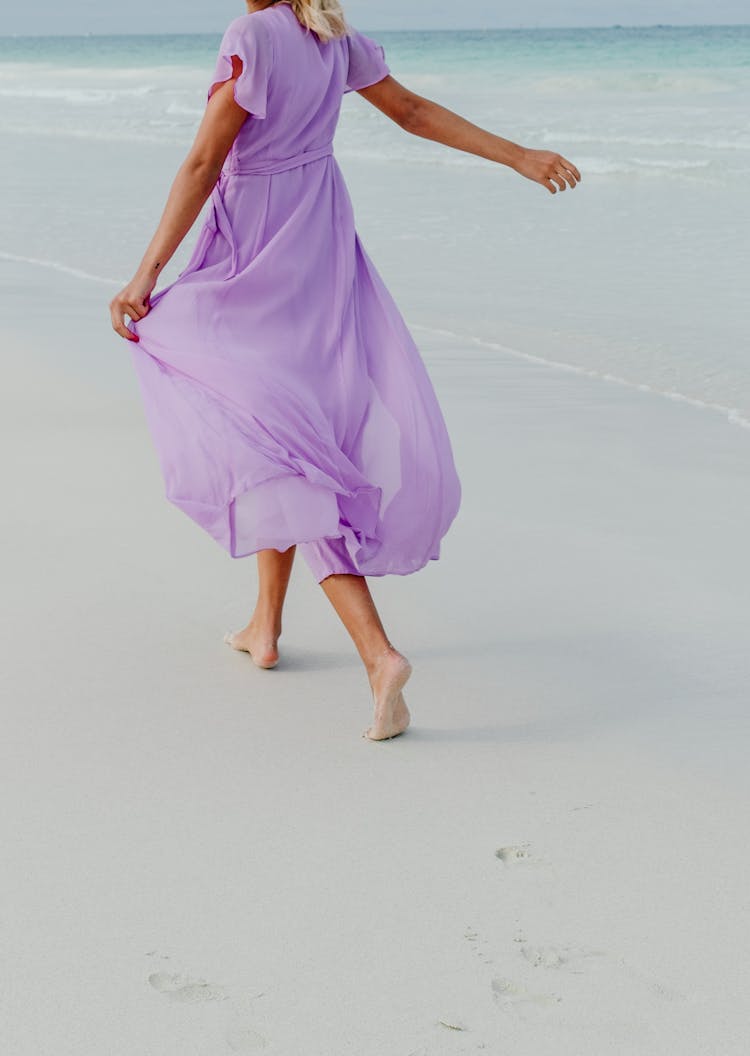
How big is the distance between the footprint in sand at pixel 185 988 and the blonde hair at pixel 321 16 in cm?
185

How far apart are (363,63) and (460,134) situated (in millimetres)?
278

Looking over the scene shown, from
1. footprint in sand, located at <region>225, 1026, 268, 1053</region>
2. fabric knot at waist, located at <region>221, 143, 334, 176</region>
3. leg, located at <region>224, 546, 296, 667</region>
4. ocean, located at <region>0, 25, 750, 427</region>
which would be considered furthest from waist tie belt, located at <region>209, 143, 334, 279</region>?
ocean, located at <region>0, 25, 750, 427</region>

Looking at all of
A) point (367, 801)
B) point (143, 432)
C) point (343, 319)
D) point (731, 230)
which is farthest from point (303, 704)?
point (731, 230)

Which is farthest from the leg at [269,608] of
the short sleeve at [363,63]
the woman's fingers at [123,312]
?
the short sleeve at [363,63]

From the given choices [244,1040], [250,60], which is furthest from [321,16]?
[244,1040]

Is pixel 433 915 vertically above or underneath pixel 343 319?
underneath

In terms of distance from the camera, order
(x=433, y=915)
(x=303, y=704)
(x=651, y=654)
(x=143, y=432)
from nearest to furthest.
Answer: (x=433, y=915)
(x=303, y=704)
(x=651, y=654)
(x=143, y=432)

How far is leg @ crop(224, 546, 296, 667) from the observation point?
11.2ft

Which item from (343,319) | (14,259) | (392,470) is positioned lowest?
(14,259)

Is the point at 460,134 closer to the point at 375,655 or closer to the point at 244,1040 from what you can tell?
the point at 375,655

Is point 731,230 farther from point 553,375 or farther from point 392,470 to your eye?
point 392,470

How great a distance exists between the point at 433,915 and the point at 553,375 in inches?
169

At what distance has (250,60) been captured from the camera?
2.86 m

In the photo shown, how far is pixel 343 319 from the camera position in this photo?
3131 millimetres
